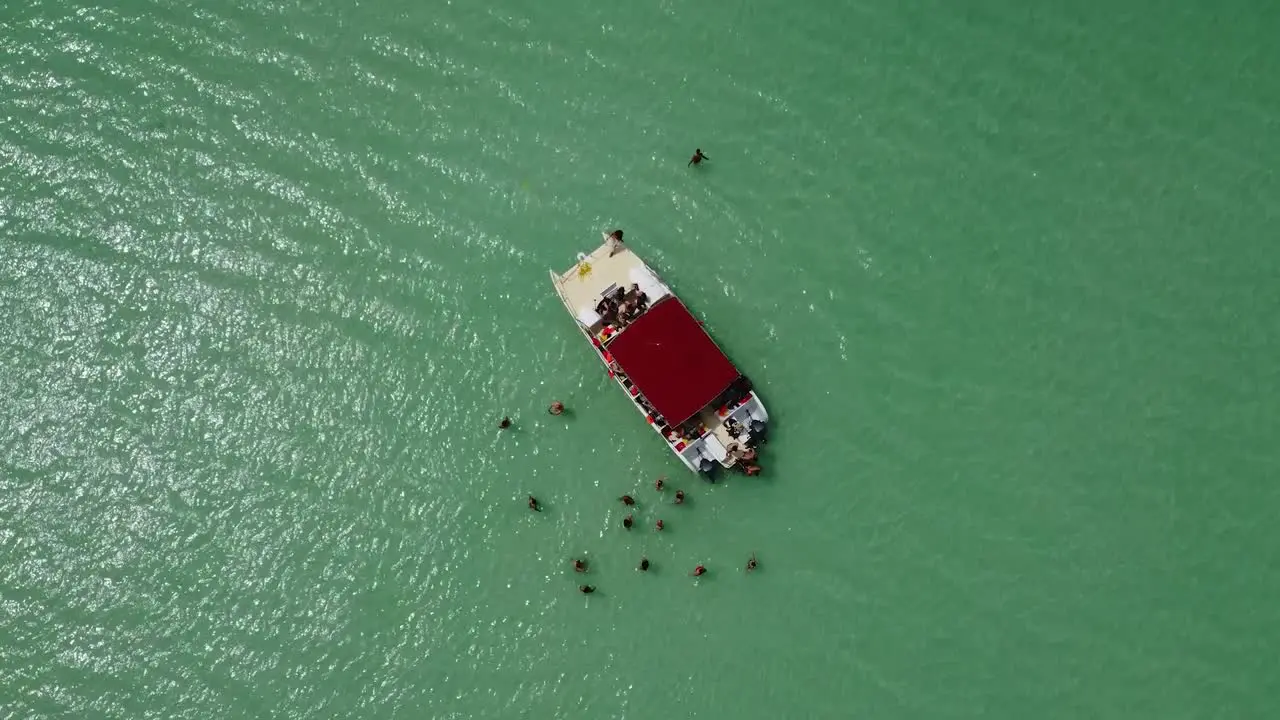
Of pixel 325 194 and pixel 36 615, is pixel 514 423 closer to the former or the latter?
pixel 325 194

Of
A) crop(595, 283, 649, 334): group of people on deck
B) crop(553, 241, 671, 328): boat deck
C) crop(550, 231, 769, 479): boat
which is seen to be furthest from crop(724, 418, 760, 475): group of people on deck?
crop(553, 241, 671, 328): boat deck

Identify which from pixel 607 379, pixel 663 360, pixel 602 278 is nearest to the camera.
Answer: pixel 663 360

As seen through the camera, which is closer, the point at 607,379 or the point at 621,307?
the point at 621,307

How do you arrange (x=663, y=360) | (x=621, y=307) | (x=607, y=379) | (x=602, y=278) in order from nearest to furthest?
(x=663, y=360), (x=621, y=307), (x=602, y=278), (x=607, y=379)

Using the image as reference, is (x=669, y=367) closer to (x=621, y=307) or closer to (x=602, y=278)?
(x=621, y=307)

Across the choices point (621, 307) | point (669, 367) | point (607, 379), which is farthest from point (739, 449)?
point (621, 307)

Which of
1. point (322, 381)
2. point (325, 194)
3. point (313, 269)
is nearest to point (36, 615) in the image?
point (322, 381)

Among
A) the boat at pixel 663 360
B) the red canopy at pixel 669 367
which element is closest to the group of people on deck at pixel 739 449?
the boat at pixel 663 360
